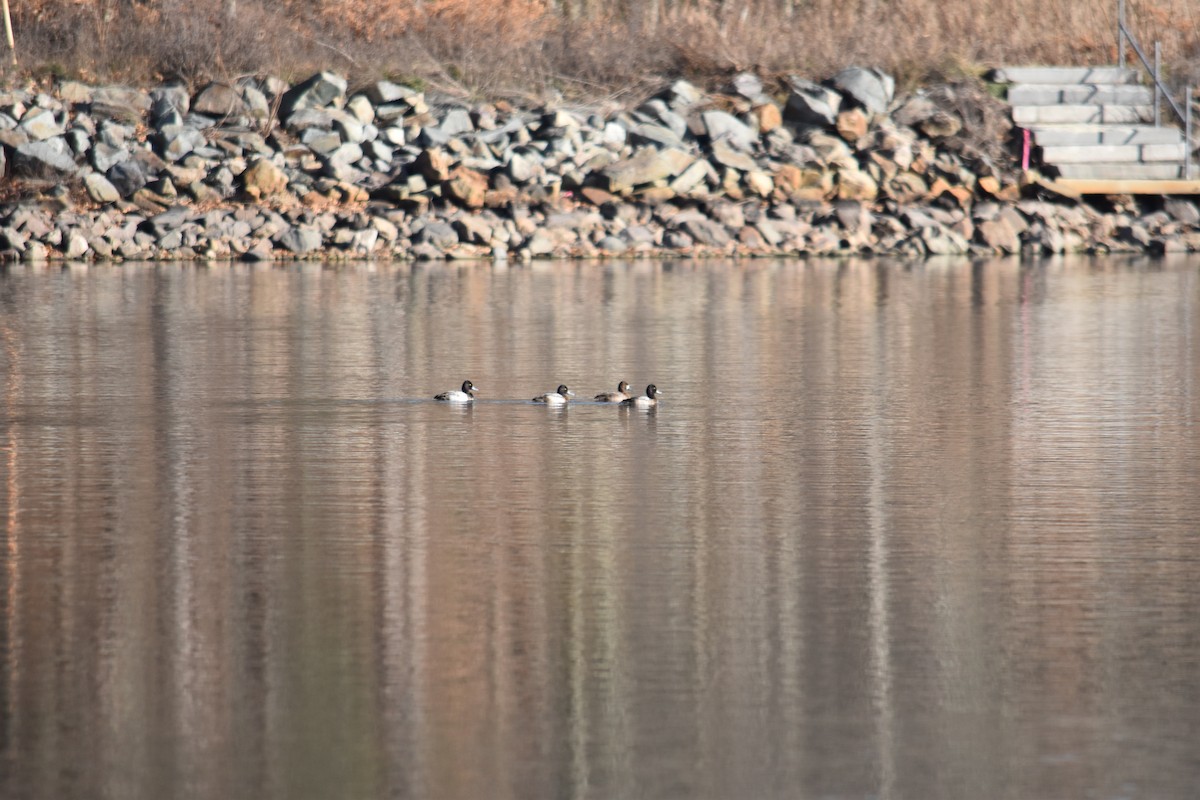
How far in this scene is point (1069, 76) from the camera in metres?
47.5

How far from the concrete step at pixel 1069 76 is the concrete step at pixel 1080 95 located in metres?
0.32

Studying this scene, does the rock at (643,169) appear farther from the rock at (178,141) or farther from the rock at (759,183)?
the rock at (178,141)

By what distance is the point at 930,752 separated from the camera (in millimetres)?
7273

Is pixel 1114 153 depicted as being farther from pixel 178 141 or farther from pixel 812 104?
pixel 178 141

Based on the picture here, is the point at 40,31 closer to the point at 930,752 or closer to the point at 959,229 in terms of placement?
the point at 959,229

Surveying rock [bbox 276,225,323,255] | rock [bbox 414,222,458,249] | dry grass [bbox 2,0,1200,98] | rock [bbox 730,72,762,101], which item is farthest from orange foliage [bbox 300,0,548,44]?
rock [bbox 276,225,323,255]

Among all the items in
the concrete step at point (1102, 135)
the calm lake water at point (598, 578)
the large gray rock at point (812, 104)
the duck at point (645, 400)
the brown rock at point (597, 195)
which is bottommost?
the calm lake water at point (598, 578)

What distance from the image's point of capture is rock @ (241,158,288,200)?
4097 cm

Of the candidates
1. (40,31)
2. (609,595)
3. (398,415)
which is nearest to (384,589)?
(609,595)

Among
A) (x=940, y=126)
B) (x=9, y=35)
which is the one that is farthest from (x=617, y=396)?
(x=9, y=35)

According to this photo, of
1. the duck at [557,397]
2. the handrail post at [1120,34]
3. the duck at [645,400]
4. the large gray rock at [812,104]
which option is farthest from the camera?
the handrail post at [1120,34]

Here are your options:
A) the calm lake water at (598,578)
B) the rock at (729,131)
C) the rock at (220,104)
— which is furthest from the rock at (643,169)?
the calm lake water at (598,578)

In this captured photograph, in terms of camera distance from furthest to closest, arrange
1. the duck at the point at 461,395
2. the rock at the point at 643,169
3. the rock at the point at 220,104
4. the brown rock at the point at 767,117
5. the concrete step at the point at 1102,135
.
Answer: the concrete step at the point at 1102,135 → the brown rock at the point at 767,117 → the rock at the point at 220,104 → the rock at the point at 643,169 → the duck at the point at 461,395

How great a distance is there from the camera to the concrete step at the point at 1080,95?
46625 mm
